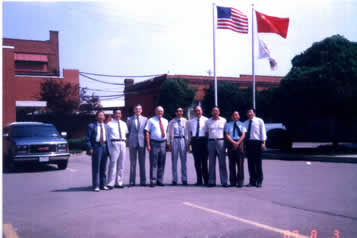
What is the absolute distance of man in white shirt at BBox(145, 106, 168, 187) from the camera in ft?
28.7

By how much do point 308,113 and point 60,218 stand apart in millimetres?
14856

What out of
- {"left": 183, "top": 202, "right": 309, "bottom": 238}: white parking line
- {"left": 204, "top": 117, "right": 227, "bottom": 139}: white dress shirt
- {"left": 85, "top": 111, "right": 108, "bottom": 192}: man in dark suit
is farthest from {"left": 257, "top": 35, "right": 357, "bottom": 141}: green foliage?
{"left": 183, "top": 202, "right": 309, "bottom": 238}: white parking line

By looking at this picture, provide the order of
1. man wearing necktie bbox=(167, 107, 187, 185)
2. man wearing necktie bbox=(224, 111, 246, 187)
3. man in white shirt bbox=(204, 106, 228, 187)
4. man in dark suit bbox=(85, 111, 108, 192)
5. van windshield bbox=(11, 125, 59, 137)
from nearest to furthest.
A: man in dark suit bbox=(85, 111, 108, 192) < man wearing necktie bbox=(224, 111, 246, 187) < man in white shirt bbox=(204, 106, 228, 187) < man wearing necktie bbox=(167, 107, 187, 185) < van windshield bbox=(11, 125, 59, 137)

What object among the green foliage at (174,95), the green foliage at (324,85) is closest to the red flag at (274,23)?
the green foliage at (324,85)

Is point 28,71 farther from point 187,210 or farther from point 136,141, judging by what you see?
point 187,210

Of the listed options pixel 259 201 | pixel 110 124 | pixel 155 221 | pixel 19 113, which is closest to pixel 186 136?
pixel 110 124

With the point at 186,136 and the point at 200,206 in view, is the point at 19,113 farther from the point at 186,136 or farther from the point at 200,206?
the point at 200,206

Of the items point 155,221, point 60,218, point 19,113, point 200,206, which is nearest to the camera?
point 155,221

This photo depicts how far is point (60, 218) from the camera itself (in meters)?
5.95

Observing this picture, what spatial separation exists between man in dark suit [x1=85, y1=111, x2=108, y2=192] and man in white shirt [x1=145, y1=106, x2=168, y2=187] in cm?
103

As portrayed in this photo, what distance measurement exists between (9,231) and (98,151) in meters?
3.25

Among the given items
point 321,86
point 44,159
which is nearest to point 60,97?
point 44,159

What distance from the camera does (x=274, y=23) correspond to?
16.8 metres

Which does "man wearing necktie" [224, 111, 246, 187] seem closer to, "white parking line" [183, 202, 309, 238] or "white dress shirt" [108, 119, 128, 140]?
"white parking line" [183, 202, 309, 238]
